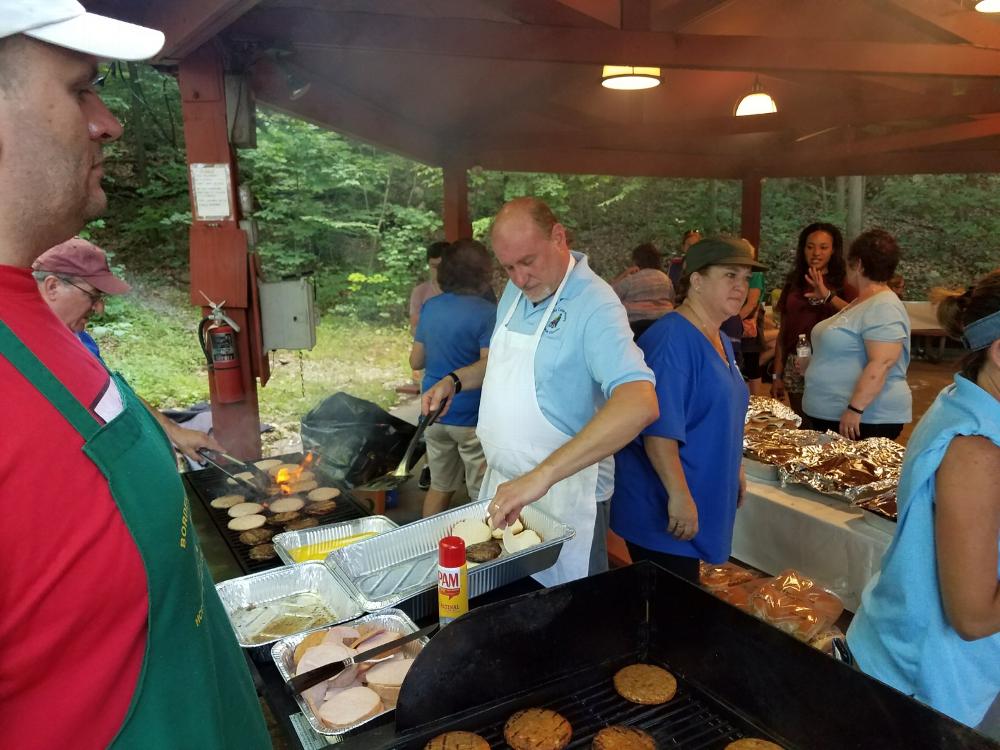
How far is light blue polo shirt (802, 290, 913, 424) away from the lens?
3654 millimetres

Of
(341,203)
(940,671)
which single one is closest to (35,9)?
(940,671)

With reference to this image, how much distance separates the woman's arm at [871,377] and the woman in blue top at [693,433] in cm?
147

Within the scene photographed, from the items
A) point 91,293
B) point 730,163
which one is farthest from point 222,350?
point 730,163

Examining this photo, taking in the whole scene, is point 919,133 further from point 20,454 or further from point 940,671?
point 20,454

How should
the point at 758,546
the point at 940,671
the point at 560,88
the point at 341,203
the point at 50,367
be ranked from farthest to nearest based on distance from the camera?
1. the point at 341,203
2. the point at 560,88
3. the point at 758,546
4. the point at 940,671
5. the point at 50,367

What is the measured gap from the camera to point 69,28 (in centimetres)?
81

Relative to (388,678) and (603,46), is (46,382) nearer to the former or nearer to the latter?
(388,678)

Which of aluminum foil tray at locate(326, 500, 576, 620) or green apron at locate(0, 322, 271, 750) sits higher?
green apron at locate(0, 322, 271, 750)

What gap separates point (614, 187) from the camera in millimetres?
18891

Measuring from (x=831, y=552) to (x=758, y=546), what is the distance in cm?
50

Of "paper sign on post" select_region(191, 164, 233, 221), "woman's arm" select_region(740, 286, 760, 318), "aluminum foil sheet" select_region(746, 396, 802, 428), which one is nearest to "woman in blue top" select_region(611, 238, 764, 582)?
"aluminum foil sheet" select_region(746, 396, 802, 428)

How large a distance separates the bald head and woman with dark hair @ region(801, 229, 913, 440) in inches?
85.2

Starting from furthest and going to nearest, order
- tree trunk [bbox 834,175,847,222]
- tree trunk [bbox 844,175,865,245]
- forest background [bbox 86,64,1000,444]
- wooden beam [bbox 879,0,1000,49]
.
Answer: tree trunk [bbox 834,175,847,222] → tree trunk [bbox 844,175,865,245] → forest background [bbox 86,64,1000,444] → wooden beam [bbox 879,0,1000,49]

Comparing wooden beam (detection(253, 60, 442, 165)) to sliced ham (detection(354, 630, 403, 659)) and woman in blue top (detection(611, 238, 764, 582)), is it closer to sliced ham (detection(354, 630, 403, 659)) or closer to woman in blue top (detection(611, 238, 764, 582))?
woman in blue top (detection(611, 238, 764, 582))
